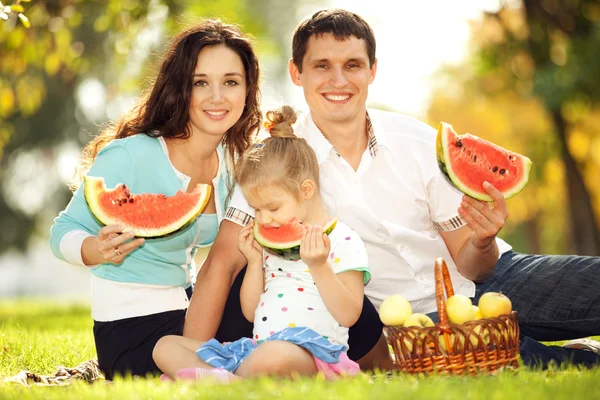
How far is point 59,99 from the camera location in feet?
91.8

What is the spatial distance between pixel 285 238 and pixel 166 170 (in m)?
1.20

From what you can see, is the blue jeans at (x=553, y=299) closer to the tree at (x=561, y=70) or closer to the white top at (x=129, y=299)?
the white top at (x=129, y=299)

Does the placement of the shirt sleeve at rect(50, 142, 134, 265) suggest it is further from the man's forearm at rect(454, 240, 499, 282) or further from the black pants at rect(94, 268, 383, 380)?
the man's forearm at rect(454, 240, 499, 282)

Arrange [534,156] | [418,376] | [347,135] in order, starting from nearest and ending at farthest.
→ [418,376] < [347,135] < [534,156]

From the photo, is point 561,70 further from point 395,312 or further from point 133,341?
point 133,341

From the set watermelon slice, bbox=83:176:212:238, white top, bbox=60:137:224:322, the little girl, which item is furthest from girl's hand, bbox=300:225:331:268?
white top, bbox=60:137:224:322

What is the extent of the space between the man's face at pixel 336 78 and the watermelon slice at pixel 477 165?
0.61 meters

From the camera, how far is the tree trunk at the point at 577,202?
16234 millimetres

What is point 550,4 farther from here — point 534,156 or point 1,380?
point 1,380

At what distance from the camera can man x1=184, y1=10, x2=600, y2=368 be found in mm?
4820

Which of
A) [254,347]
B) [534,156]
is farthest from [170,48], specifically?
[534,156]

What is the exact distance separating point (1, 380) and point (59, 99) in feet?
81.5

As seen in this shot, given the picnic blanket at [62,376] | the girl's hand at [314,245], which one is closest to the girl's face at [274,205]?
the girl's hand at [314,245]

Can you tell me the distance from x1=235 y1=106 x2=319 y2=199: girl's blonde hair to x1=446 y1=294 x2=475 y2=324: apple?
101 centimetres
